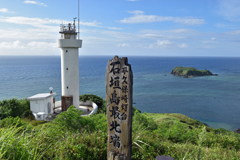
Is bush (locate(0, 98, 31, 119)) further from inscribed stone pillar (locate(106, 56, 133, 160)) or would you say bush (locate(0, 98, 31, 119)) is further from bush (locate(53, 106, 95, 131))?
inscribed stone pillar (locate(106, 56, 133, 160))

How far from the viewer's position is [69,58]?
15.7 meters

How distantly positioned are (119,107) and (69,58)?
12.3 metres

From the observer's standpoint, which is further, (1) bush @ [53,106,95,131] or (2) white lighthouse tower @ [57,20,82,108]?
(2) white lighthouse tower @ [57,20,82,108]

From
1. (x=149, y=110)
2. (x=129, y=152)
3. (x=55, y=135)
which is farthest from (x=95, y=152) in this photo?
(x=149, y=110)

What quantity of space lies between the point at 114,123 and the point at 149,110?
30354 mm

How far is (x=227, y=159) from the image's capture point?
5.49 meters

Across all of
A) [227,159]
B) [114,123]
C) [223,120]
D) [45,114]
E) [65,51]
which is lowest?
[223,120]

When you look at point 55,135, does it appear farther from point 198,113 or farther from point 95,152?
point 198,113

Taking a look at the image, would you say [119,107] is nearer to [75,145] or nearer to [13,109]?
[75,145]

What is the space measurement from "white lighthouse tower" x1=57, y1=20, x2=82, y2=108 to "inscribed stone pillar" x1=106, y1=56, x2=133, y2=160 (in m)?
12.0

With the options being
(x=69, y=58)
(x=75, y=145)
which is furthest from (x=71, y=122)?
(x=69, y=58)

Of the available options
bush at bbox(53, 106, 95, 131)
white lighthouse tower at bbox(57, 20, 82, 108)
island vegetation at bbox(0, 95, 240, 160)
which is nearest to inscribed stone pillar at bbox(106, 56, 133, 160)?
island vegetation at bbox(0, 95, 240, 160)

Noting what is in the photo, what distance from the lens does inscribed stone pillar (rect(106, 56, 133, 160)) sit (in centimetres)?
431

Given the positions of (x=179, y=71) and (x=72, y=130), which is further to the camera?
(x=179, y=71)
